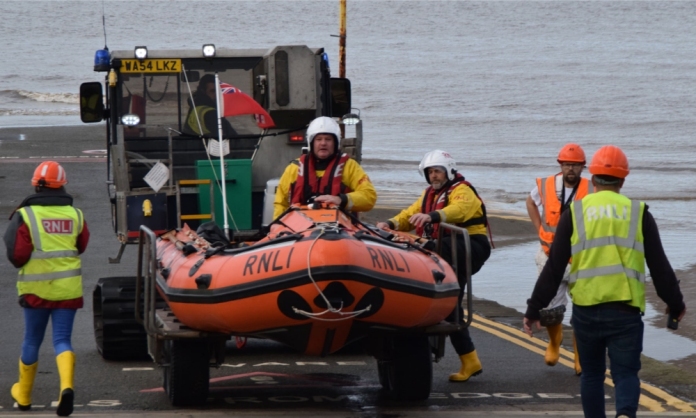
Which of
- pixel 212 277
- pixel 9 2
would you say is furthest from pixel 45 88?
pixel 9 2

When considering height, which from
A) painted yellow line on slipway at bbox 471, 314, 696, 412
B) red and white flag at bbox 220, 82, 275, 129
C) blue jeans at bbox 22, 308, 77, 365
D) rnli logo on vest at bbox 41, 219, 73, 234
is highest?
red and white flag at bbox 220, 82, 275, 129

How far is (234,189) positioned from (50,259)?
3556mm

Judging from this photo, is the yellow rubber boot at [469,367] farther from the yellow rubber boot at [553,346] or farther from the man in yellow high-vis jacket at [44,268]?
the man in yellow high-vis jacket at [44,268]

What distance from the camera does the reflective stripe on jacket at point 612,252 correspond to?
23.0 feet

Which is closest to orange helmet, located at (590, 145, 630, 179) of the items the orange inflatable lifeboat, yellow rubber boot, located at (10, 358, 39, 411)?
the orange inflatable lifeboat

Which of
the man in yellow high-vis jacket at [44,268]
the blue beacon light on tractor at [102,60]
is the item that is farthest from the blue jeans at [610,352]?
the blue beacon light on tractor at [102,60]

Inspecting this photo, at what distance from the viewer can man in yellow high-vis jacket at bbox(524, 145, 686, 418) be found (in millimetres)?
6988

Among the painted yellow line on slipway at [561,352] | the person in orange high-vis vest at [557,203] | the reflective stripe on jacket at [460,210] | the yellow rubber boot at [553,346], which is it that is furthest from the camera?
the yellow rubber boot at [553,346]

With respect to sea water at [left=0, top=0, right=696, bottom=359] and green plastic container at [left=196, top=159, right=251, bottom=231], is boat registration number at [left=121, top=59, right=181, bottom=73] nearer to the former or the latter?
green plastic container at [left=196, top=159, right=251, bottom=231]

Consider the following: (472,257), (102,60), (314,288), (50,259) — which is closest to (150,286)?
(50,259)

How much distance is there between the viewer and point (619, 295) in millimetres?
6977

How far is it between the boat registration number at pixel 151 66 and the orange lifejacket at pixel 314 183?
333 centimetres

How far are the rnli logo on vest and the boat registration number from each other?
3866 mm

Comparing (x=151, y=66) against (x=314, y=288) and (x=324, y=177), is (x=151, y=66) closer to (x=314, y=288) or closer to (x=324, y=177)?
(x=324, y=177)
